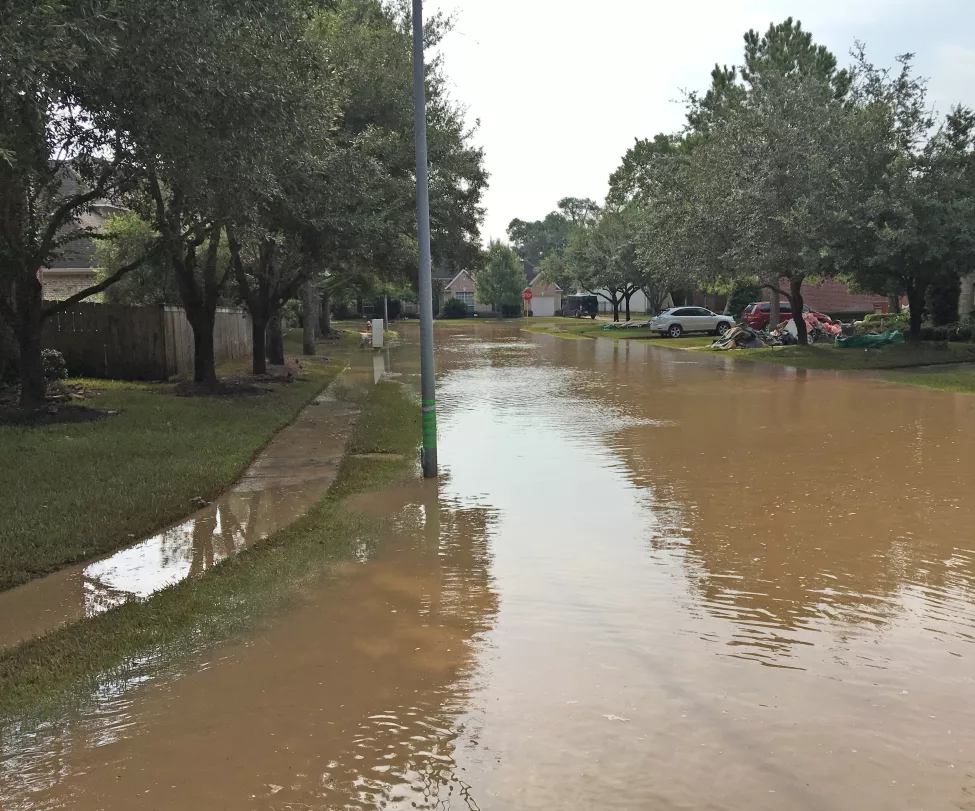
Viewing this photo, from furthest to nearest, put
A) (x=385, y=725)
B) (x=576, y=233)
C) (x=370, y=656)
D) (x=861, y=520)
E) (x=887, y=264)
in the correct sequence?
(x=576, y=233) → (x=887, y=264) → (x=861, y=520) → (x=370, y=656) → (x=385, y=725)

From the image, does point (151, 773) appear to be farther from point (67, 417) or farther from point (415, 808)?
point (67, 417)

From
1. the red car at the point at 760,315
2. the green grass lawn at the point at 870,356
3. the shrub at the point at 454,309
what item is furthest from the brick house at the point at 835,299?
the shrub at the point at 454,309

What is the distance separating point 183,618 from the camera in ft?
18.3

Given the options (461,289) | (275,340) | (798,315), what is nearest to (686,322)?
(798,315)

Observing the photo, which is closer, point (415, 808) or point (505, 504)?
point (415, 808)

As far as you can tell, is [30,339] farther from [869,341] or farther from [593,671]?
[869,341]

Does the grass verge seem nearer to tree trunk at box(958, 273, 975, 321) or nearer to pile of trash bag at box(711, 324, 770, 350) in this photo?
pile of trash bag at box(711, 324, 770, 350)

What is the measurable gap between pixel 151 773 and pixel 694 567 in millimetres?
4313

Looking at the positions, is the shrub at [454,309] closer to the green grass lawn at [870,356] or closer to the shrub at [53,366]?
the green grass lawn at [870,356]

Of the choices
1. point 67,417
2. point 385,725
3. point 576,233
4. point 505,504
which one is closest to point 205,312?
point 67,417

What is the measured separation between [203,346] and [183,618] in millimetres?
12080

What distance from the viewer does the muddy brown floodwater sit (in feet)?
11.9

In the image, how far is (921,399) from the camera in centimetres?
1655

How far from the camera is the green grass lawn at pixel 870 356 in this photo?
23891mm
